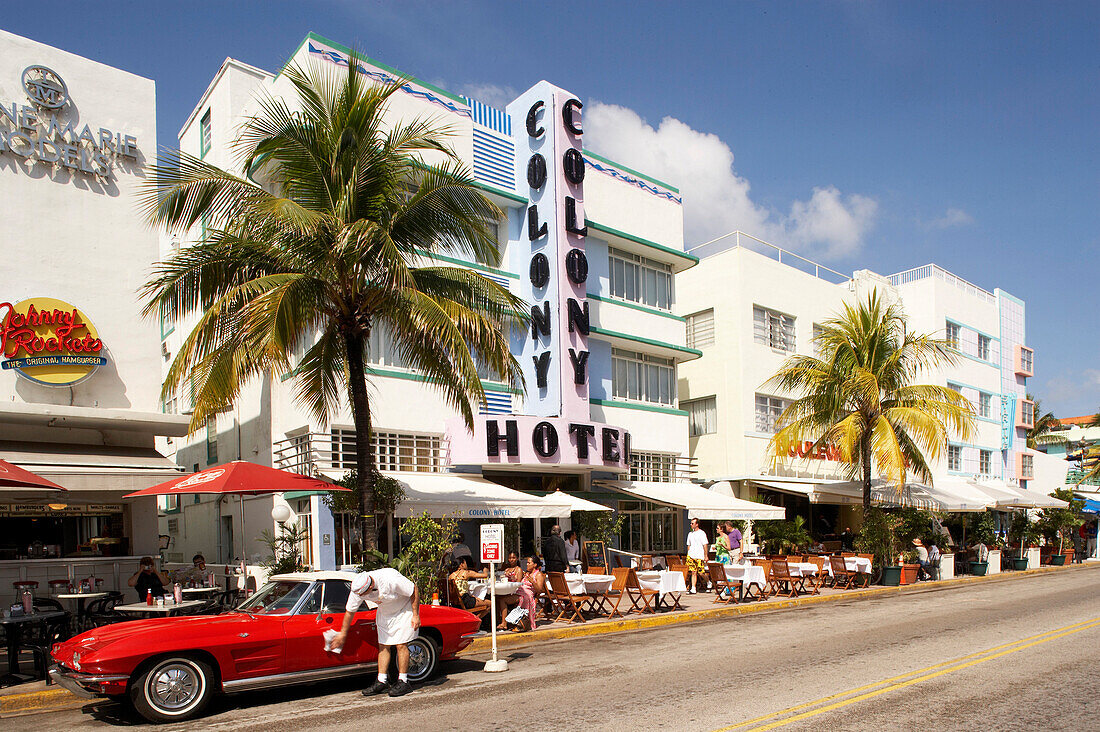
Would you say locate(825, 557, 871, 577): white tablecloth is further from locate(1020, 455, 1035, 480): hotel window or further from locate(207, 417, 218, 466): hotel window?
locate(1020, 455, 1035, 480): hotel window

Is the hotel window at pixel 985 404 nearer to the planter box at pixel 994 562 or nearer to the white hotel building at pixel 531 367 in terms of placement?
the planter box at pixel 994 562

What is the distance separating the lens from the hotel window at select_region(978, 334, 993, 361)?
44234mm

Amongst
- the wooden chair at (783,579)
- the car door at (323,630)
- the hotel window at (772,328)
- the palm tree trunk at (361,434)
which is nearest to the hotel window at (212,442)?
the palm tree trunk at (361,434)

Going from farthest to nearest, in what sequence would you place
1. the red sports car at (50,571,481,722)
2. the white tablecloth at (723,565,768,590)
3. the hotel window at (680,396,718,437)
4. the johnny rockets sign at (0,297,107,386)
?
the hotel window at (680,396,718,437)
the white tablecloth at (723,565,768,590)
the johnny rockets sign at (0,297,107,386)
the red sports car at (50,571,481,722)

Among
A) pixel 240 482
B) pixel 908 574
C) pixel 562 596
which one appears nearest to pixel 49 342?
pixel 240 482

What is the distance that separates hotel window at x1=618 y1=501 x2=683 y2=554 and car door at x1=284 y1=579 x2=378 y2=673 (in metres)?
15.3

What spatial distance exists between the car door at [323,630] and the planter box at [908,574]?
60.1 feet

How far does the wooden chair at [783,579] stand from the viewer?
20172mm

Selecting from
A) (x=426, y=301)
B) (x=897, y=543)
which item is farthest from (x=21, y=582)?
(x=897, y=543)

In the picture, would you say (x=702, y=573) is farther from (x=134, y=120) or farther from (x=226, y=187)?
(x=134, y=120)

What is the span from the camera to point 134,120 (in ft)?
57.6

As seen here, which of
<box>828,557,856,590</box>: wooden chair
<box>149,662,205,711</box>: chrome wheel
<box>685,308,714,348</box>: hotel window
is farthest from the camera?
<box>685,308,714,348</box>: hotel window

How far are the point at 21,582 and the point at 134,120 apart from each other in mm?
8939

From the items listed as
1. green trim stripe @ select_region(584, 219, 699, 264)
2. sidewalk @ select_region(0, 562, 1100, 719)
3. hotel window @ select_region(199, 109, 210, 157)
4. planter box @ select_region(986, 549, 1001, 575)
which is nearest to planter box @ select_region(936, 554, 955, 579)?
sidewalk @ select_region(0, 562, 1100, 719)
